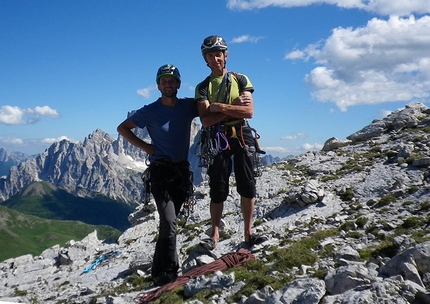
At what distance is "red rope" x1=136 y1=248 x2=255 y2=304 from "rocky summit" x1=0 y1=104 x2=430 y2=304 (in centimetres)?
11

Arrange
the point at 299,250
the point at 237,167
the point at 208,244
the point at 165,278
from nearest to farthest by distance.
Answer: the point at 299,250, the point at 165,278, the point at 237,167, the point at 208,244

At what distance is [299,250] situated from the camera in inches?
328

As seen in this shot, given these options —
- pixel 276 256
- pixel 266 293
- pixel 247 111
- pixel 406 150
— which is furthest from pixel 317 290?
pixel 406 150

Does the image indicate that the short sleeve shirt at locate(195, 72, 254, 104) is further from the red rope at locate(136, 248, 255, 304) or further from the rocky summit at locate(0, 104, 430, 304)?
the red rope at locate(136, 248, 255, 304)

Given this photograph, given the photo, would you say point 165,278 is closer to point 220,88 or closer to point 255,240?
point 255,240

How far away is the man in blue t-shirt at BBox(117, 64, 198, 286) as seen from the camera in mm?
8586

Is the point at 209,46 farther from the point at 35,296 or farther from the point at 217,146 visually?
the point at 35,296

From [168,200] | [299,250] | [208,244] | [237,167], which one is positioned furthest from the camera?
[208,244]

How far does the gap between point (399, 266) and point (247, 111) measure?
14.7ft

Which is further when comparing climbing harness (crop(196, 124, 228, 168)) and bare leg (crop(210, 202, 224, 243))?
bare leg (crop(210, 202, 224, 243))

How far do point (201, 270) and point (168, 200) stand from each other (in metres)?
1.78

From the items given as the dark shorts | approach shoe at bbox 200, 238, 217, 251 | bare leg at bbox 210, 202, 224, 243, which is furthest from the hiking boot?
the dark shorts

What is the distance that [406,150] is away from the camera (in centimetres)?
1905

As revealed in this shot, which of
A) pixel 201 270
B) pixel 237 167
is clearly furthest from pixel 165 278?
pixel 237 167
